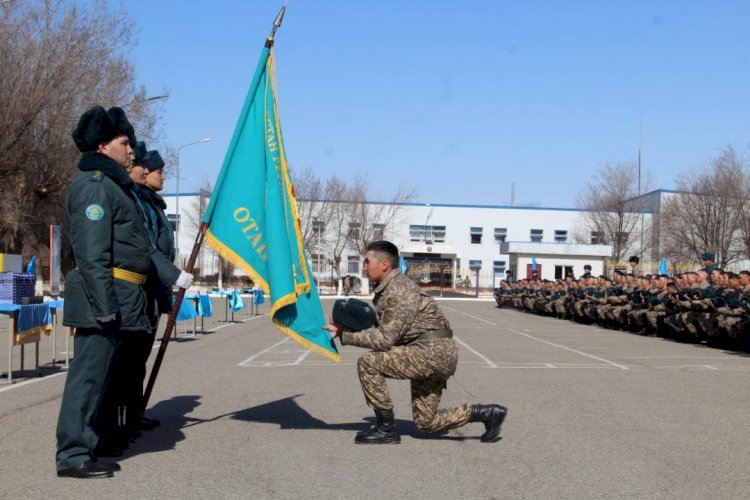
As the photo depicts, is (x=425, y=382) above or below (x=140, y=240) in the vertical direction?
below

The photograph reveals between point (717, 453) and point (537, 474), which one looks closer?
point (537, 474)

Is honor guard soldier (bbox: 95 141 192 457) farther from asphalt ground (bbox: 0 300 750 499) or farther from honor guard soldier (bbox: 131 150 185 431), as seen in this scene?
asphalt ground (bbox: 0 300 750 499)

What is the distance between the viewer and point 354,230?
3041 inches

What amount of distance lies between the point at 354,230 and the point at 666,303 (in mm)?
54911

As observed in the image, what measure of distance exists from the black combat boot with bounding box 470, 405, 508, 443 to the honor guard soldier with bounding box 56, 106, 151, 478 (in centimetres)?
268

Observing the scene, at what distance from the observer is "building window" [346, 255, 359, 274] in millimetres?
81125

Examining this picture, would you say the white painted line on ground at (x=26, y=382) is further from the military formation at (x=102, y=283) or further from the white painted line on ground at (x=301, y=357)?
the military formation at (x=102, y=283)

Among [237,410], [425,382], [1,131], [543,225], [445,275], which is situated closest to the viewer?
[425,382]

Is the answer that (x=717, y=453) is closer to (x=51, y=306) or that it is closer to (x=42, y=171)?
(x=51, y=306)

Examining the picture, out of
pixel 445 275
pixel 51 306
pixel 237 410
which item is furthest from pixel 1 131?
pixel 445 275

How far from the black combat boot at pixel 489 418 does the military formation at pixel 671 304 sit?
12465mm

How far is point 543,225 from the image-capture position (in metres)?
89.4

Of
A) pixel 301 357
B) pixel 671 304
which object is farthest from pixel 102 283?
pixel 671 304

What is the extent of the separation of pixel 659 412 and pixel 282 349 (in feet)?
30.8
